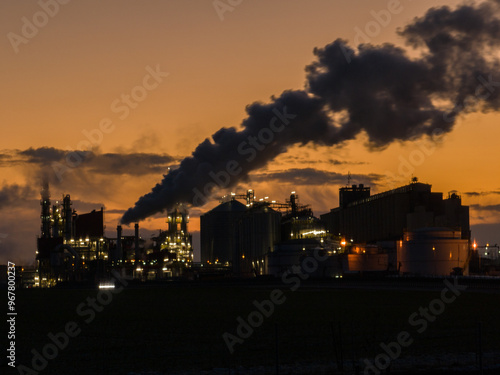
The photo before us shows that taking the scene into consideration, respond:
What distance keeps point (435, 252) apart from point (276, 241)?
38.8 metres

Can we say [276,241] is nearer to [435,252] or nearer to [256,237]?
[256,237]

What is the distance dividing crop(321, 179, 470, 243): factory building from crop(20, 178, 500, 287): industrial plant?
18 centimetres

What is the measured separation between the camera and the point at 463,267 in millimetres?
106125

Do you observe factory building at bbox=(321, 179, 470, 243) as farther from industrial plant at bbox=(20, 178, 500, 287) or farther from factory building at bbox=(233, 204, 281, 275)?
factory building at bbox=(233, 204, 281, 275)

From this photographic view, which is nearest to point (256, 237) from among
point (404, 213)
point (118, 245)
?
point (118, 245)

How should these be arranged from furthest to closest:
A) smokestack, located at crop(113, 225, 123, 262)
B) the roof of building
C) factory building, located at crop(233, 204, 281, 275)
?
the roof of building < factory building, located at crop(233, 204, 281, 275) < smokestack, located at crop(113, 225, 123, 262)

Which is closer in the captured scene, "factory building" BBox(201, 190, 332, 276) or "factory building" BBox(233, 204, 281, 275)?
"factory building" BBox(201, 190, 332, 276)

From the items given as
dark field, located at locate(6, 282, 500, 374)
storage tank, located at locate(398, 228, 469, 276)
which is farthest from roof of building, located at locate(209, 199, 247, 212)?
dark field, located at locate(6, 282, 500, 374)

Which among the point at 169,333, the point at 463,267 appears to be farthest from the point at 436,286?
the point at 169,333

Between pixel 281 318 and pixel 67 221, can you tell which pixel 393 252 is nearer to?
pixel 67 221

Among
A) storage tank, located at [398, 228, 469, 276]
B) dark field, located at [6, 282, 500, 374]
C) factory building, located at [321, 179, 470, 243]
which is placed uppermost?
factory building, located at [321, 179, 470, 243]

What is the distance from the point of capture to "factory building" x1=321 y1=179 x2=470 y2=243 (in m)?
135

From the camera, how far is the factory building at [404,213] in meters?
135

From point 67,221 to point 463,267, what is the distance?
7765cm
